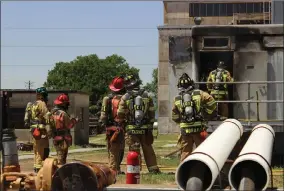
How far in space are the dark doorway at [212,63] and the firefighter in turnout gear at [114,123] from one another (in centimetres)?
315

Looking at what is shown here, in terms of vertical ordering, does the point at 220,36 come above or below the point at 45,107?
above

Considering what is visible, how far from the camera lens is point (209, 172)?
7414 mm

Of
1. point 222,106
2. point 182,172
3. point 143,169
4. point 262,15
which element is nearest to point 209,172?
point 182,172

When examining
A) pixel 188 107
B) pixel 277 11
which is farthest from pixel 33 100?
pixel 188 107

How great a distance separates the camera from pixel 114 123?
12.1 metres

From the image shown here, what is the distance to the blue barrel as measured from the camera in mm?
8969

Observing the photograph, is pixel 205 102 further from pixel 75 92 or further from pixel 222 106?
pixel 75 92

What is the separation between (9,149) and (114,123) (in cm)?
333

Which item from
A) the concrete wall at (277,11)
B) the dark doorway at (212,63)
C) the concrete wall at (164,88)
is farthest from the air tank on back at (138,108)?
the concrete wall at (164,88)

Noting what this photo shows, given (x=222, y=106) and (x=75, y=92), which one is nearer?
(x=222, y=106)

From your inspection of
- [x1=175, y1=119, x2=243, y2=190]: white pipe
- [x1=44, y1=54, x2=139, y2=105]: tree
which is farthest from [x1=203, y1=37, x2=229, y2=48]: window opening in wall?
[x1=44, y1=54, x2=139, y2=105]: tree

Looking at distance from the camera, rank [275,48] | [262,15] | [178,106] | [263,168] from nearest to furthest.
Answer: [263,168] < [178,106] < [275,48] < [262,15]

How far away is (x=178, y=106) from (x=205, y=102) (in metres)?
0.51

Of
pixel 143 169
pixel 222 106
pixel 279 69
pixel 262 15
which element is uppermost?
pixel 262 15
